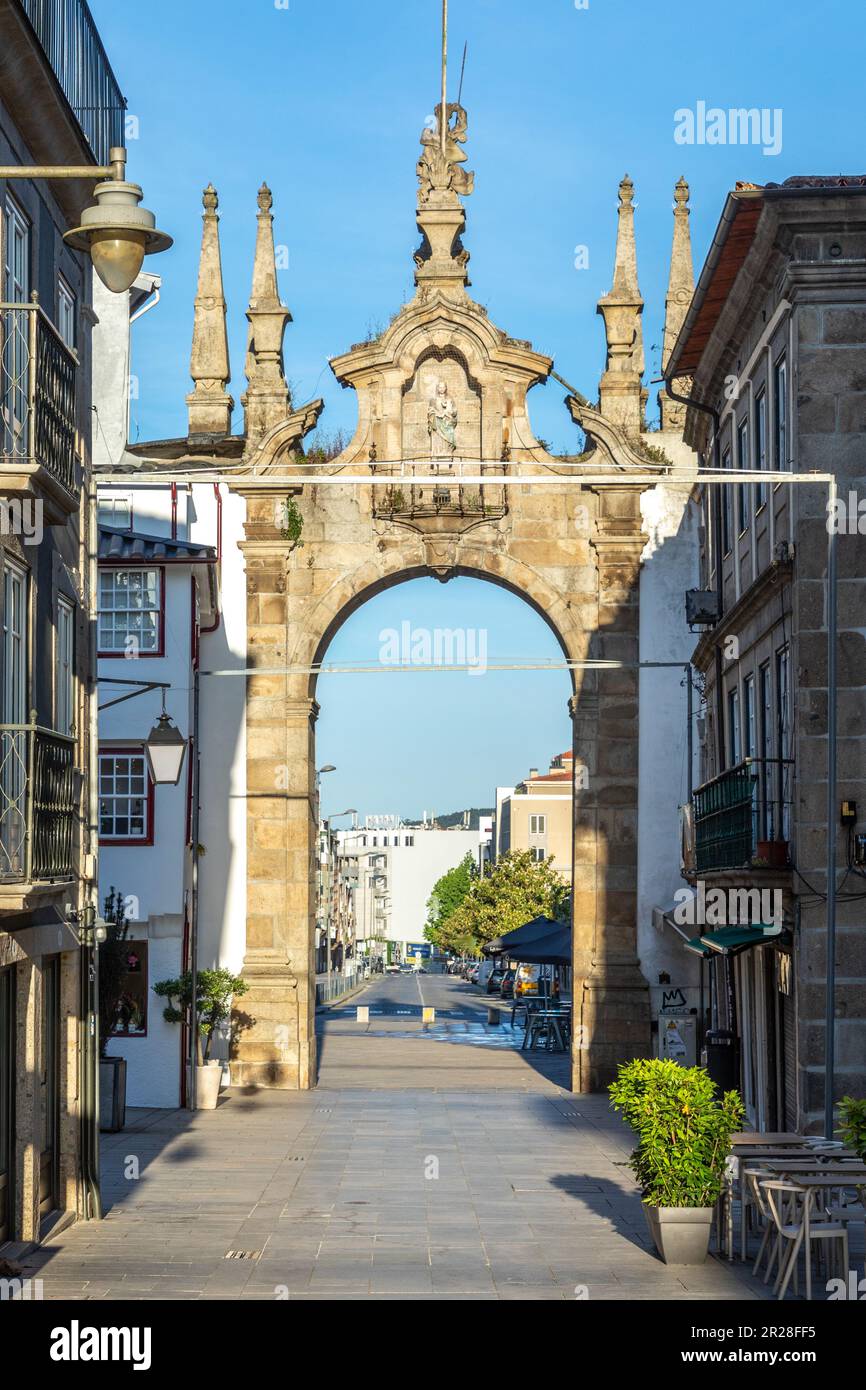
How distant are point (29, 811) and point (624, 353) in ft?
64.6

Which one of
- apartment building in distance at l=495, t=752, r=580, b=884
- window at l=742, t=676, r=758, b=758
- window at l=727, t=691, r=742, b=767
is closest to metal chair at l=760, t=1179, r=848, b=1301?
window at l=742, t=676, r=758, b=758

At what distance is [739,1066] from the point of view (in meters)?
26.1

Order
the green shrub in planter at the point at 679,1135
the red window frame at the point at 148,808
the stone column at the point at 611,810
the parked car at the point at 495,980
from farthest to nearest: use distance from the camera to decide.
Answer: the parked car at the point at 495,980, the stone column at the point at 611,810, the red window frame at the point at 148,808, the green shrub in planter at the point at 679,1135

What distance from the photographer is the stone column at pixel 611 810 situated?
30812 millimetres

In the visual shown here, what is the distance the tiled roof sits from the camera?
28.6 m

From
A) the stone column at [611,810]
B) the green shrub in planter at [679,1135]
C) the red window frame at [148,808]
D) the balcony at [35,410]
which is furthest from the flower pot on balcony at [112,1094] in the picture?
the green shrub in planter at [679,1135]

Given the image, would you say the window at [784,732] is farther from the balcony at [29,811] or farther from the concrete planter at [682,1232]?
the balcony at [29,811]

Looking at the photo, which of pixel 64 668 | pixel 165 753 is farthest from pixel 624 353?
pixel 64 668

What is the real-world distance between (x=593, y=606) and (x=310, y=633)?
474cm

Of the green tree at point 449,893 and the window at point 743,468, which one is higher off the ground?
the window at point 743,468

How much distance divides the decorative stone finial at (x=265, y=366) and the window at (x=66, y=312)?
13.4 metres

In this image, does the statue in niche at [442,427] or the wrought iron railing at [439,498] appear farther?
the statue in niche at [442,427]

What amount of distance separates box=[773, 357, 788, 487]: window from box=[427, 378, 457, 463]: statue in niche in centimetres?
1064
